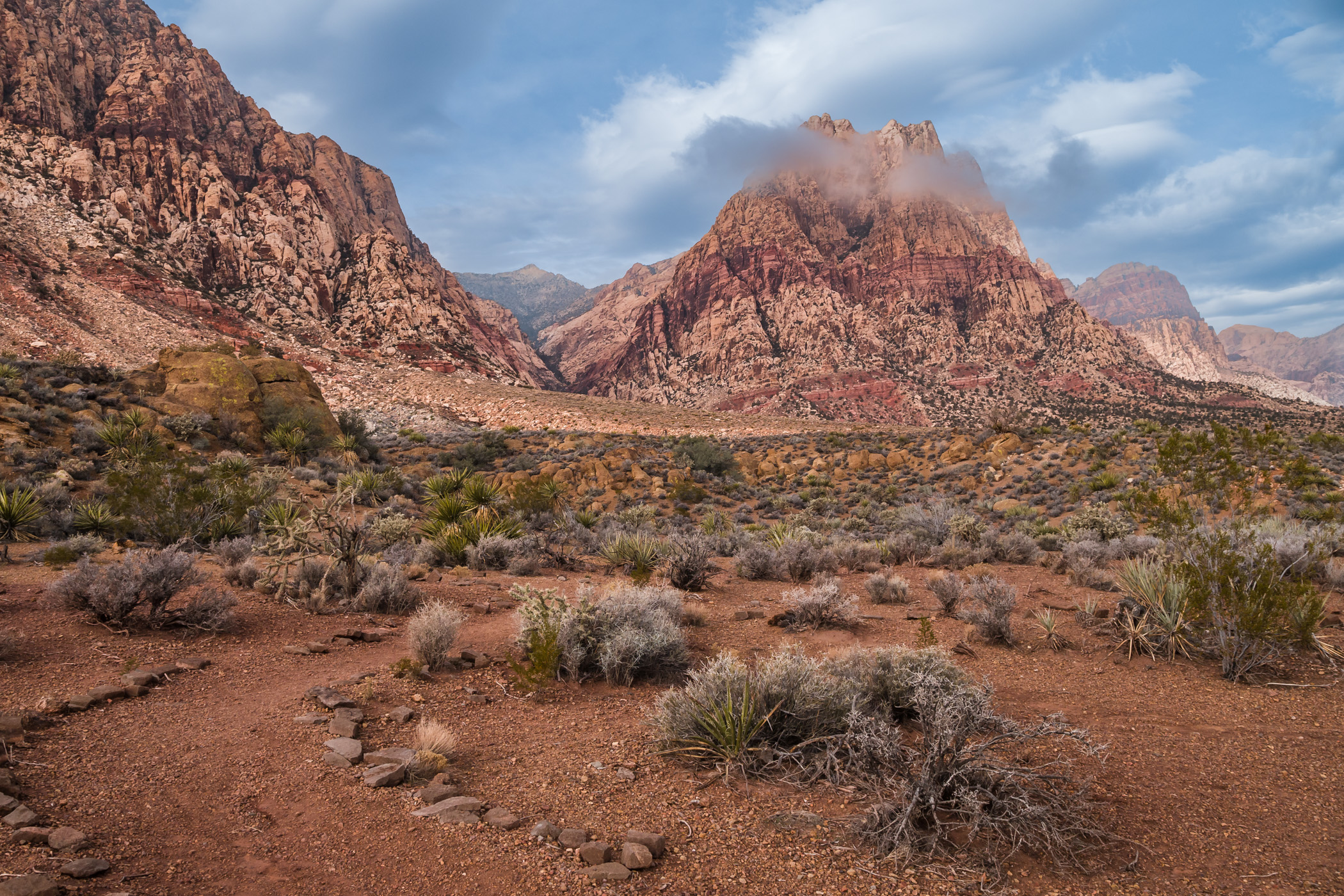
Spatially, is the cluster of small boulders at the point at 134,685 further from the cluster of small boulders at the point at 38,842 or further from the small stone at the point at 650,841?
the small stone at the point at 650,841

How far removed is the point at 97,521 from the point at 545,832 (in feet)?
36.5

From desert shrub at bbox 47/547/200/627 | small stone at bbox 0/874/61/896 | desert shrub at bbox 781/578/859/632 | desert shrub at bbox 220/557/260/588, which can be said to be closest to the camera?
small stone at bbox 0/874/61/896

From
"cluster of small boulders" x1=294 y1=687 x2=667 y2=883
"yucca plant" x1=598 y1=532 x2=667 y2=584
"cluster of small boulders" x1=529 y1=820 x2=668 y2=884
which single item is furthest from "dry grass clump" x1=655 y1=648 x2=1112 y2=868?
"yucca plant" x1=598 y1=532 x2=667 y2=584

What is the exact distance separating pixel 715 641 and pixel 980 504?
14552 millimetres

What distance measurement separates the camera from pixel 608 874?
9.64 ft

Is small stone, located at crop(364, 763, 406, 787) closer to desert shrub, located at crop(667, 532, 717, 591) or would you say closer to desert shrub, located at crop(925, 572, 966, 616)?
desert shrub, located at crop(667, 532, 717, 591)

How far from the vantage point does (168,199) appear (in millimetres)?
50906

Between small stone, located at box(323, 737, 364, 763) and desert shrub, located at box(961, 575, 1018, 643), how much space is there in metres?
6.56

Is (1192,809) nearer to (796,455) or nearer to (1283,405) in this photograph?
(796,455)

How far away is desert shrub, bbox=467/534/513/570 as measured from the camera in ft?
35.1

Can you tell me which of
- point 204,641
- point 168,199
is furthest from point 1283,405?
point 168,199

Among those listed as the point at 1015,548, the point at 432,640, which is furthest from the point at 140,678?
the point at 1015,548

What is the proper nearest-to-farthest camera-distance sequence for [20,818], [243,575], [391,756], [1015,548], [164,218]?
[20,818] → [391,756] → [243,575] → [1015,548] → [164,218]

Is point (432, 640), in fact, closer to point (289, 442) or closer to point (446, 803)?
point (446, 803)
